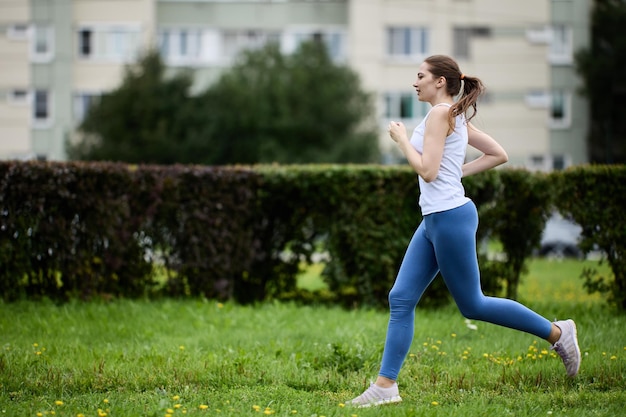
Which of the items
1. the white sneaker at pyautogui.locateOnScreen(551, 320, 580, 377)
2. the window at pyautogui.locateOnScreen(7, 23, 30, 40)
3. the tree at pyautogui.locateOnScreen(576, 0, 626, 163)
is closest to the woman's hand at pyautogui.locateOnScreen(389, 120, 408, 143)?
the white sneaker at pyautogui.locateOnScreen(551, 320, 580, 377)

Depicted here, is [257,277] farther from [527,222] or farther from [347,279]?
[527,222]

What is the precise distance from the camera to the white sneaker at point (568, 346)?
528 cm

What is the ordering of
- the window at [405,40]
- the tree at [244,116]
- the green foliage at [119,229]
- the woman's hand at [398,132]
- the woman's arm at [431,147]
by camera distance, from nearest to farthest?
the woman's arm at [431,147] < the woman's hand at [398,132] < the green foliage at [119,229] < the tree at [244,116] < the window at [405,40]

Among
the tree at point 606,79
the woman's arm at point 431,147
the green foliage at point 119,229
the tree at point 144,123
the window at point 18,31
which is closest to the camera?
the woman's arm at point 431,147

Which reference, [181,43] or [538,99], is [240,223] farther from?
[538,99]

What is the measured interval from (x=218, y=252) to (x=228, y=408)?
5275mm

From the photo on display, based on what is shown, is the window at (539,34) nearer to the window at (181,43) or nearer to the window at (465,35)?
the window at (465,35)

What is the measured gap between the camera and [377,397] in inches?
197

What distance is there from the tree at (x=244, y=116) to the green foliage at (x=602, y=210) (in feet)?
78.2

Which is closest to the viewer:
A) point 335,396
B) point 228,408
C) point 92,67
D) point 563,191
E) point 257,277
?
point 228,408

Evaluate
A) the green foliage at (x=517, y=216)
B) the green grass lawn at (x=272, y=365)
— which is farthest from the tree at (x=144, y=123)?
the green grass lawn at (x=272, y=365)

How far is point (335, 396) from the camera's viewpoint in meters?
5.27

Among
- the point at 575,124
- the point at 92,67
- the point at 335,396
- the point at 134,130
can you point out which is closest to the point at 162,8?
the point at 92,67

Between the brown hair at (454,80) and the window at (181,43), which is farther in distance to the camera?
the window at (181,43)
